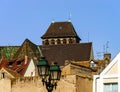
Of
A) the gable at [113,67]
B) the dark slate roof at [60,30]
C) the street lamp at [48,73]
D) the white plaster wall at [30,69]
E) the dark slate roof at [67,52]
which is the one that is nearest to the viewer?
the street lamp at [48,73]

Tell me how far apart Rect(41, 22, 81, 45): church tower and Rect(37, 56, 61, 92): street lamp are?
364 feet

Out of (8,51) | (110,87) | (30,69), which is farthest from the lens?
(8,51)

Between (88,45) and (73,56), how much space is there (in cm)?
586

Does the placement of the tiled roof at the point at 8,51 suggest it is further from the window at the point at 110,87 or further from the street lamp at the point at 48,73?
the street lamp at the point at 48,73

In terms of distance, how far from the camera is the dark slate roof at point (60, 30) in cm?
13962

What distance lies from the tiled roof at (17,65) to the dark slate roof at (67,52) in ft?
59.6

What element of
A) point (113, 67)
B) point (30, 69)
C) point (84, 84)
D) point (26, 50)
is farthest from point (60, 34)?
point (113, 67)

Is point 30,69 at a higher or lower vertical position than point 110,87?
higher

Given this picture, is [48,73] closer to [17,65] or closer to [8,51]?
[17,65]

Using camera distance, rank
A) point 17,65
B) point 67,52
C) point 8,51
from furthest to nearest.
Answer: point 67,52 < point 8,51 < point 17,65

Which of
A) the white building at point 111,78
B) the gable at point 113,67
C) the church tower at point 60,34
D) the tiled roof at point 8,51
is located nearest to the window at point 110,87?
the white building at point 111,78

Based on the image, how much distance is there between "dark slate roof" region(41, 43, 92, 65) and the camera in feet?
367

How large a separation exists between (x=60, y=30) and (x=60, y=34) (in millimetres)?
1269

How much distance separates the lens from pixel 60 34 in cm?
14112
